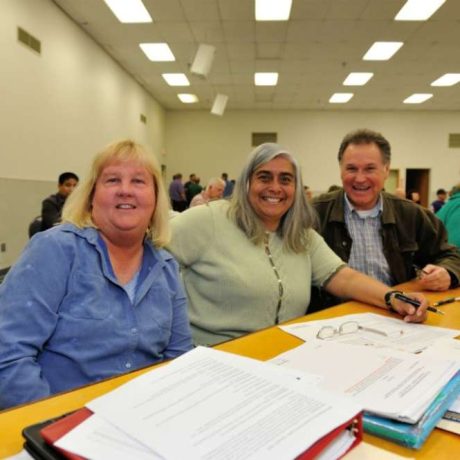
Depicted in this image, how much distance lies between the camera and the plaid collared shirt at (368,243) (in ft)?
7.06

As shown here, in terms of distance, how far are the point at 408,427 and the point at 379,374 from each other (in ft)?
0.55

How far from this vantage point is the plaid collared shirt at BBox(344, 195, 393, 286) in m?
2.15

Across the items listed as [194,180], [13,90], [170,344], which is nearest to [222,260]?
[170,344]

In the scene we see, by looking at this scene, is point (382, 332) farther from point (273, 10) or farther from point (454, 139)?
point (454, 139)

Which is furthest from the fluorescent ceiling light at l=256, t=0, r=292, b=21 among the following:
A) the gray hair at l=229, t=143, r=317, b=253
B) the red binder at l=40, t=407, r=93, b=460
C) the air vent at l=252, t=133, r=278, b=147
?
the air vent at l=252, t=133, r=278, b=147

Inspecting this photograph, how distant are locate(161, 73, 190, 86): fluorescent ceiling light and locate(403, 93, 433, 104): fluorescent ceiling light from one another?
559 centimetres

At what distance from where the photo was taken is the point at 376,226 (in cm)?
220

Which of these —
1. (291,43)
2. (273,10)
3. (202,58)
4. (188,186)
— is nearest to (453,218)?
(273,10)

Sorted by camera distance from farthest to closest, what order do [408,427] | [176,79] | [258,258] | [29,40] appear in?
[176,79], [29,40], [258,258], [408,427]

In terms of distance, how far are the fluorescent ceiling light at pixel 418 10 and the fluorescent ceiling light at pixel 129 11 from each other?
11.5ft

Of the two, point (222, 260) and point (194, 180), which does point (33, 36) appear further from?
point (194, 180)

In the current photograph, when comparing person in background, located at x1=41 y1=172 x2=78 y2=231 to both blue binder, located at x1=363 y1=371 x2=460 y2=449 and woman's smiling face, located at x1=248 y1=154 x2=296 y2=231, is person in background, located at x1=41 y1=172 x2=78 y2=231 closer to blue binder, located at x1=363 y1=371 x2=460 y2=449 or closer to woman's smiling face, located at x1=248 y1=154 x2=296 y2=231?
woman's smiling face, located at x1=248 y1=154 x2=296 y2=231

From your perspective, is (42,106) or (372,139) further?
(42,106)

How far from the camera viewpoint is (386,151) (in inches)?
87.8
